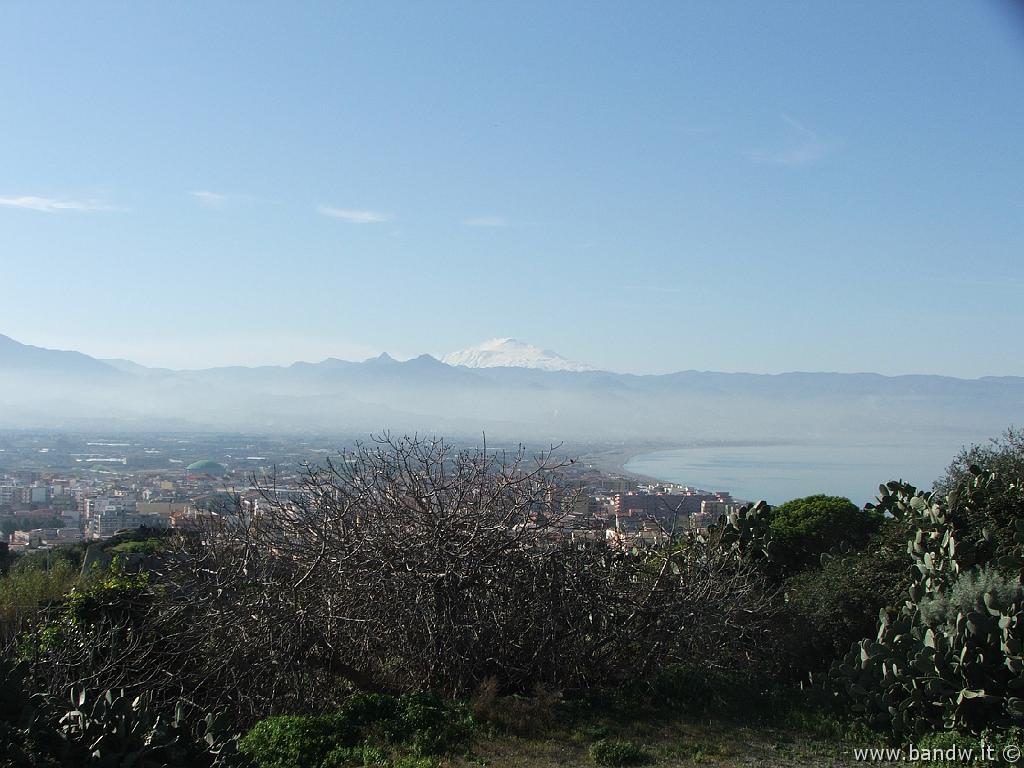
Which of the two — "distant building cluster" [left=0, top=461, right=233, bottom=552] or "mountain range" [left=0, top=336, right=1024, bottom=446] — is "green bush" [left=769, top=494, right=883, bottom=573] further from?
"mountain range" [left=0, top=336, right=1024, bottom=446]

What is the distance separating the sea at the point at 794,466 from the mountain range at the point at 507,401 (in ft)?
25.3

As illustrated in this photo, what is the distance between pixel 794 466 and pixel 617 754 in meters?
65.5

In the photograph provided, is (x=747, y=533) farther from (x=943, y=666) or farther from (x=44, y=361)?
(x=44, y=361)

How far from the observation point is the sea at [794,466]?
46.0 metres

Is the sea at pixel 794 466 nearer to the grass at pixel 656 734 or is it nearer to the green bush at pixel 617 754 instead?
the grass at pixel 656 734

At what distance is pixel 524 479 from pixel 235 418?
123 metres

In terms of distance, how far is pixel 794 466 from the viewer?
6956 centimetres

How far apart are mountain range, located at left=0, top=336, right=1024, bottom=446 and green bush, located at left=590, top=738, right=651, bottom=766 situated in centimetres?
6693

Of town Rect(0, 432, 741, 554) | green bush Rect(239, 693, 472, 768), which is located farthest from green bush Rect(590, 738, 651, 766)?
town Rect(0, 432, 741, 554)

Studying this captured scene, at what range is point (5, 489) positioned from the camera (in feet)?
130

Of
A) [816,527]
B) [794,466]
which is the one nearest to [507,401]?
[794,466]

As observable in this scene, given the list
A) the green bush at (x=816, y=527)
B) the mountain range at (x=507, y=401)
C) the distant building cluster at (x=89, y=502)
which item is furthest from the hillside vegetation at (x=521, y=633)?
the mountain range at (x=507, y=401)

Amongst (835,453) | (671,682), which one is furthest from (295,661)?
(835,453)

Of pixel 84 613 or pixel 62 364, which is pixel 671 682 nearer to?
pixel 84 613
